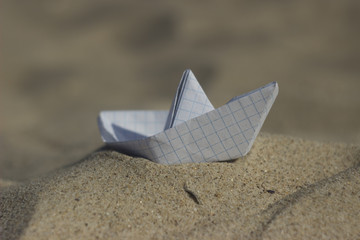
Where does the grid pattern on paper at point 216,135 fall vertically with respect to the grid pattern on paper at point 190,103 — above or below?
below

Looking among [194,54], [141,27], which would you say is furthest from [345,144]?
[141,27]

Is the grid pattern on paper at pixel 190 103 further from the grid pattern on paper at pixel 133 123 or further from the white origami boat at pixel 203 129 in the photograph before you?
the grid pattern on paper at pixel 133 123

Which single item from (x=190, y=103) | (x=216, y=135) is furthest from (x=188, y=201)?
(x=190, y=103)

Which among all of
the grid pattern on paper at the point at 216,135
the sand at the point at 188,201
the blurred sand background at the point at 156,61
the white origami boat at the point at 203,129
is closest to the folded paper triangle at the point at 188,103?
the white origami boat at the point at 203,129

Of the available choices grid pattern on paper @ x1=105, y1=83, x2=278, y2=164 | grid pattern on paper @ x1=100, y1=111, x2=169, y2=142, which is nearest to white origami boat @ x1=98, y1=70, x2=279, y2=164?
grid pattern on paper @ x1=105, y1=83, x2=278, y2=164

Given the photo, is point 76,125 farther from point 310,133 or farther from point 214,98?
point 310,133

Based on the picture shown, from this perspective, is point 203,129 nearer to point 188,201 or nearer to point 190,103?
point 190,103
